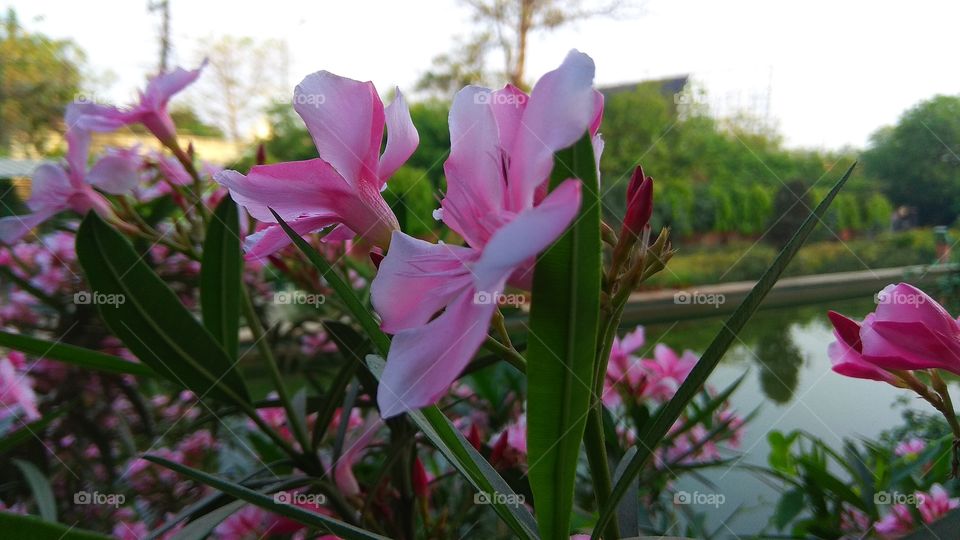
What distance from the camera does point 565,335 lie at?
0.20 m

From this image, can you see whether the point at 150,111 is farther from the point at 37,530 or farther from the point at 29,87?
the point at 29,87

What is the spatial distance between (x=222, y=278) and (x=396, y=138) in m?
0.29

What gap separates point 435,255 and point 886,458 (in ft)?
2.78

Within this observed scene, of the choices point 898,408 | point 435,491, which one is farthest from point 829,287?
point 435,491

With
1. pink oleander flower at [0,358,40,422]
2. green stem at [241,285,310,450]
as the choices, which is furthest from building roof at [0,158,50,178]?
green stem at [241,285,310,450]

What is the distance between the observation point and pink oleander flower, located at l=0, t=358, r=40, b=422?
2.50ft

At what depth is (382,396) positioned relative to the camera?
18 centimetres

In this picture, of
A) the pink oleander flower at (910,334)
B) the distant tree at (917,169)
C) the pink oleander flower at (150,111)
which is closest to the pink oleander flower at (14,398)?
the pink oleander flower at (150,111)

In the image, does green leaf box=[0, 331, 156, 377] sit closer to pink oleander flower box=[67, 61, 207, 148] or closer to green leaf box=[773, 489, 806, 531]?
pink oleander flower box=[67, 61, 207, 148]

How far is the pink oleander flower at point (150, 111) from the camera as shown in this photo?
573 mm

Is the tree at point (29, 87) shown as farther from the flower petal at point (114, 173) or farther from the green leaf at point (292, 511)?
the green leaf at point (292, 511)

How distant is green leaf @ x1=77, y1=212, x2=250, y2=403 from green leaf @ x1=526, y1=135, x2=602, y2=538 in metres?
0.29

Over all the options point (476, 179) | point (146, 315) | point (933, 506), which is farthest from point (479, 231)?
point (933, 506)

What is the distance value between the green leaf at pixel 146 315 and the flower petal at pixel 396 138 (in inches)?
8.4
